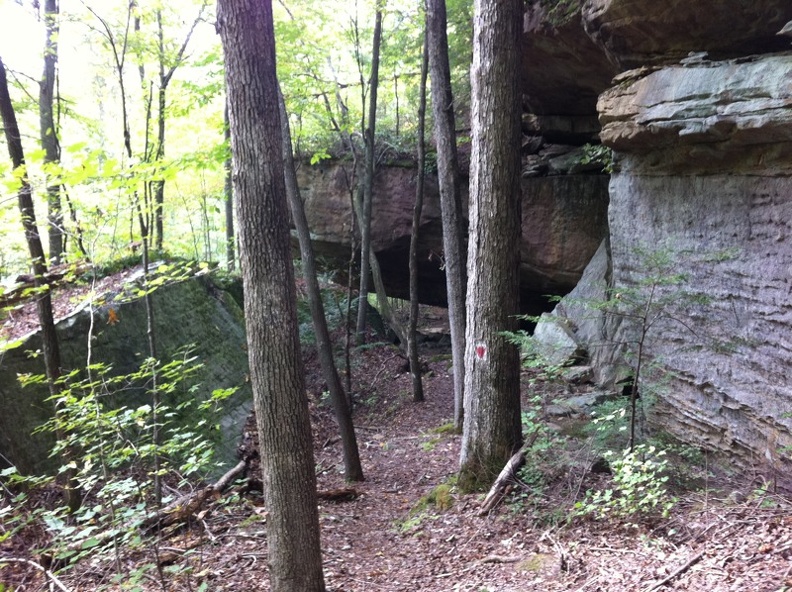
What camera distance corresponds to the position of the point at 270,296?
3781mm

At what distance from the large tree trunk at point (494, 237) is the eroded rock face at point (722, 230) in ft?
4.54

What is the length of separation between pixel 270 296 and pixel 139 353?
4.93m

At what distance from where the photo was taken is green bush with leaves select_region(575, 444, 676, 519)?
4059mm

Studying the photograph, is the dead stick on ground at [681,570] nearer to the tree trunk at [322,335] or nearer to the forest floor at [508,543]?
the forest floor at [508,543]

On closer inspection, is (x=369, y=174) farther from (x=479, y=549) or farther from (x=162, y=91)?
(x=479, y=549)

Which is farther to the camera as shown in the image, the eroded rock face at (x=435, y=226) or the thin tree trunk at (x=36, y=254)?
the eroded rock face at (x=435, y=226)

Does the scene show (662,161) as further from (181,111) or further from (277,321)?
(181,111)

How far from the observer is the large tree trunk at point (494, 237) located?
5.39 m

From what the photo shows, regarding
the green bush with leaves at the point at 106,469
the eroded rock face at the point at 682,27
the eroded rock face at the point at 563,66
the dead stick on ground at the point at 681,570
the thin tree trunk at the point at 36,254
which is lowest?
the dead stick on ground at the point at 681,570

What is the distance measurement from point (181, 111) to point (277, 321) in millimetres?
5763

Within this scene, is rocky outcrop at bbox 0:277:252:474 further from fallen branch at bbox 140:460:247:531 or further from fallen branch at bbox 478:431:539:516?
fallen branch at bbox 478:431:539:516

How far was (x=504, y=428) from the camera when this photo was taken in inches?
218

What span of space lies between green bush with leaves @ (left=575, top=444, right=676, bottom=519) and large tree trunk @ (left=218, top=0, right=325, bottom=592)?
7.84 ft

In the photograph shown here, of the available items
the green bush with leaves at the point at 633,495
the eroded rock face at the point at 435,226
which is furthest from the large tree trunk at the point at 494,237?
the eroded rock face at the point at 435,226
